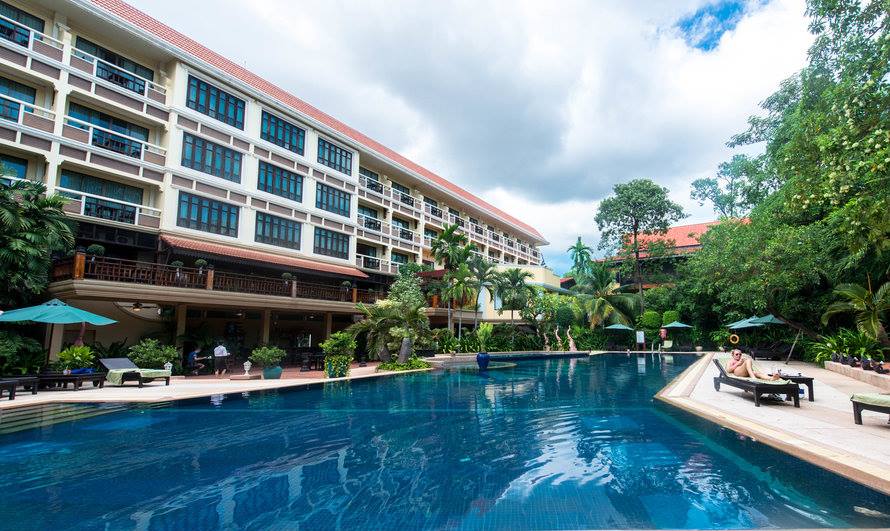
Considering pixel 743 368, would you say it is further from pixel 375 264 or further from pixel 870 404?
pixel 375 264

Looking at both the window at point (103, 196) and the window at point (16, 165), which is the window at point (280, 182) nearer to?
the window at point (103, 196)

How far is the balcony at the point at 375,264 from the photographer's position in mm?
30359

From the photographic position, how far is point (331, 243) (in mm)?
28234

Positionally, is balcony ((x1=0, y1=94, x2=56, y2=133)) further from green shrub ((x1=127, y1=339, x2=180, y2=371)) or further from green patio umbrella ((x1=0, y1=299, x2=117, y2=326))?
green shrub ((x1=127, y1=339, x2=180, y2=371))

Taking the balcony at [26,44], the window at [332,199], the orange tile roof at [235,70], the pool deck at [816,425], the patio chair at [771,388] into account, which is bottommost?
the pool deck at [816,425]

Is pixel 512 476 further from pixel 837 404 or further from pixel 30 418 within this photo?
pixel 30 418

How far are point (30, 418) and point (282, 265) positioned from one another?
46.7ft

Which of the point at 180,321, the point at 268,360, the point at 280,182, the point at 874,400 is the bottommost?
the point at 268,360

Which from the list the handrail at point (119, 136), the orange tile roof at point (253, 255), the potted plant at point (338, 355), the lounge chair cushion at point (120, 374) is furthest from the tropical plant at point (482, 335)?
the handrail at point (119, 136)

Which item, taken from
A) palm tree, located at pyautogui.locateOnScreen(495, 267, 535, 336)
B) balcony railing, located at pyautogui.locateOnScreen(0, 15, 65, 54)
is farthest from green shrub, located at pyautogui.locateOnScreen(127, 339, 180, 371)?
palm tree, located at pyautogui.locateOnScreen(495, 267, 535, 336)

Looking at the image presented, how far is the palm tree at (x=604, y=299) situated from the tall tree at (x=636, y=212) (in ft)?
7.85

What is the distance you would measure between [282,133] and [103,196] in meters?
9.68

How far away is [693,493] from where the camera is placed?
530cm

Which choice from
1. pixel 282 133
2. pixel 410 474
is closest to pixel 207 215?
pixel 282 133
